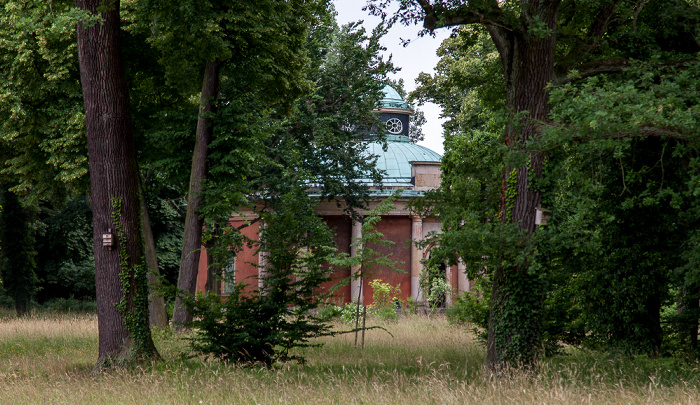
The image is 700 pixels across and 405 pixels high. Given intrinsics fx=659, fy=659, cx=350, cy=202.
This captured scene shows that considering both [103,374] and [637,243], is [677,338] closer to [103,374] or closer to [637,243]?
[637,243]

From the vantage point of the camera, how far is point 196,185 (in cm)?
1681

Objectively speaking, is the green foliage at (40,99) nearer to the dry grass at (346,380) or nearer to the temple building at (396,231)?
the dry grass at (346,380)

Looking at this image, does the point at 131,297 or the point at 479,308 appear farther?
the point at 479,308

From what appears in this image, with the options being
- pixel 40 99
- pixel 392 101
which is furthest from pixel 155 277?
pixel 392 101

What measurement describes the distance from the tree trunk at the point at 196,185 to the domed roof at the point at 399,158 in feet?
45.9

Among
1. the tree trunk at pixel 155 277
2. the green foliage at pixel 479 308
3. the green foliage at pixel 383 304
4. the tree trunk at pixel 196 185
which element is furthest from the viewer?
the green foliage at pixel 383 304

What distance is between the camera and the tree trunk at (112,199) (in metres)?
11.3

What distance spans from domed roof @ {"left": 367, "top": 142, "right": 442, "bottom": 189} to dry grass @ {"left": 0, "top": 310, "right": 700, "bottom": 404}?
15.8 meters

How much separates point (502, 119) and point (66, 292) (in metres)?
32.2

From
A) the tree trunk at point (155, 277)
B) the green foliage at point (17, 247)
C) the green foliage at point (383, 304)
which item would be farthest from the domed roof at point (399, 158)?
Result: the green foliage at point (17, 247)

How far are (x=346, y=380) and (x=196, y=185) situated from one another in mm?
9009

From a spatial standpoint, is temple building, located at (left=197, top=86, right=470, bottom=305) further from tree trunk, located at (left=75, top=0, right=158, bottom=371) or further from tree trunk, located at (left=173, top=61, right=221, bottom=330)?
tree trunk, located at (left=75, top=0, right=158, bottom=371)

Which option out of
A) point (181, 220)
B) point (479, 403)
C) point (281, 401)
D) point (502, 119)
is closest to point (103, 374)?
point (281, 401)

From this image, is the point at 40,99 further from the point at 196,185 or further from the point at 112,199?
the point at 112,199
